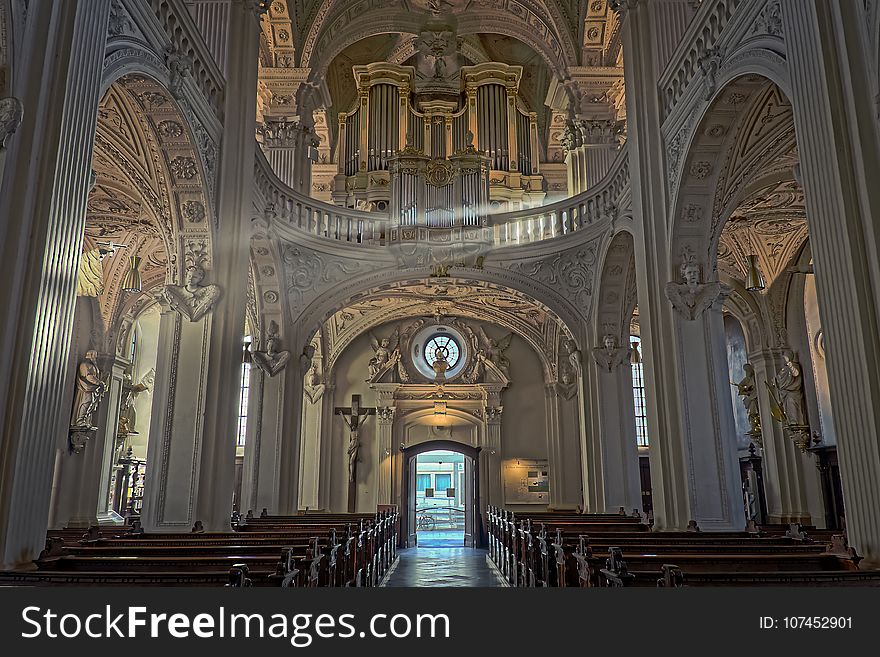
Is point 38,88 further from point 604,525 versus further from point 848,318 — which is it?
point 604,525

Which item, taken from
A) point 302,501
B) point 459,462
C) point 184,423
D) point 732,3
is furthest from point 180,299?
point 459,462

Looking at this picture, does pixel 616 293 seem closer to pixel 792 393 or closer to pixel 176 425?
pixel 792 393

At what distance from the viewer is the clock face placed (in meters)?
19.6


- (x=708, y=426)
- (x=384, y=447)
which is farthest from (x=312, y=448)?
(x=708, y=426)

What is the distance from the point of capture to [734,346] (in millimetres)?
18016

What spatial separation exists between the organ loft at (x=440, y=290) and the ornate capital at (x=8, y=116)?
19 mm

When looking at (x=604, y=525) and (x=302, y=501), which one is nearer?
(x=604, y=525)

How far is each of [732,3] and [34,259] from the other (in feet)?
23.6

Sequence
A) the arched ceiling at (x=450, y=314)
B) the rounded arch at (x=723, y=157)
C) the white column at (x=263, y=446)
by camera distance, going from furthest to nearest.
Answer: the arched ceiling at (x=450, y=314), the white column at (x=263, y=446), the rounded arch at (x=723, y=157)

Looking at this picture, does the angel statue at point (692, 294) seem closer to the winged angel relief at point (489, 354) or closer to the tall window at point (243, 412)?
the winged angel relief at point (489, 354)

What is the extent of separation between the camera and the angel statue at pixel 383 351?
63.4ft

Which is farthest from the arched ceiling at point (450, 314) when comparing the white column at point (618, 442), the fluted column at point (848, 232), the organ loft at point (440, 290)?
the fluted column at point (848, 232)

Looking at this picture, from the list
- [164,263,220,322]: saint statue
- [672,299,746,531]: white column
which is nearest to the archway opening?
[164,263,220,322]: saint statue

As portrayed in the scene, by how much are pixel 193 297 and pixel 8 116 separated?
5.07 meters
